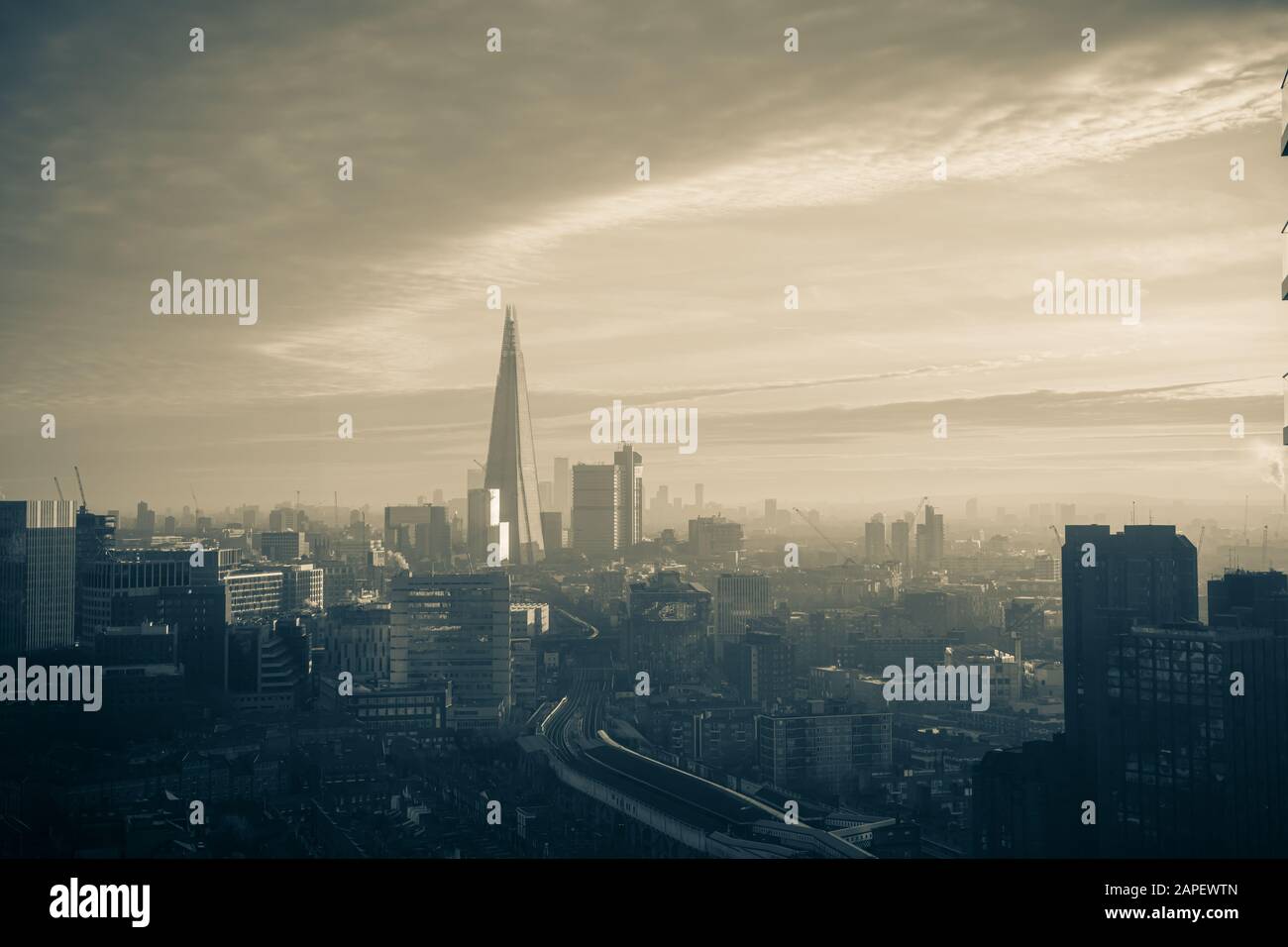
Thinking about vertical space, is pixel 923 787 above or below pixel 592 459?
below

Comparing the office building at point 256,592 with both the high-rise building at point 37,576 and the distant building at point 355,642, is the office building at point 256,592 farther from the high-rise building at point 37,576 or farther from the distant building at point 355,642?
the high-rise building at point 37,576

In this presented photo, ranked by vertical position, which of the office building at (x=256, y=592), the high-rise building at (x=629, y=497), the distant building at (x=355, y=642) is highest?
the high-rise building at (x=629, y=497)

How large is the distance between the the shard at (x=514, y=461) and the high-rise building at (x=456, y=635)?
222cm

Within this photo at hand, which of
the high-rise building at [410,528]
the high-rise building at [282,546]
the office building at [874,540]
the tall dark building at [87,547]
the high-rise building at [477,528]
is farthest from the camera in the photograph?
the high-rise building at [282,546]

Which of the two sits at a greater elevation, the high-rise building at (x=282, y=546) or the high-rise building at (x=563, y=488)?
the high-rise building at (x=563, y=488)

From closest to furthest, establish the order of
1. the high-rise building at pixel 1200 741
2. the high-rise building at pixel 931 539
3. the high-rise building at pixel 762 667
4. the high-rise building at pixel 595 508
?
the high-rise building at pixel 1200 741
the high-rise building at pixel 762 667
the high-rise building at pixel 931 539
the high-rise building at pixel 595 508

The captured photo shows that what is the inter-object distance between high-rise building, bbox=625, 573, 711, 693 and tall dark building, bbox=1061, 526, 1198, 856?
762 cm

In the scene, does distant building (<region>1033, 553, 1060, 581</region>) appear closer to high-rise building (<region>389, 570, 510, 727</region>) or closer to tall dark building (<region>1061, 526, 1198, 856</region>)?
tall dark building (<region>1061, 526, 1198, 856</region>)

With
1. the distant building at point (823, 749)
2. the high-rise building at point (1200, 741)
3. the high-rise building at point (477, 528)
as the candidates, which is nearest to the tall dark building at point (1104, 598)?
the high-rise building at point (1200, 741)

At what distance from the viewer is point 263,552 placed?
21.9 meters

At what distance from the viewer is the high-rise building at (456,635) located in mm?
15398
